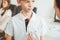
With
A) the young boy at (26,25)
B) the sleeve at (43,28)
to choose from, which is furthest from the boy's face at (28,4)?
the sleeve at (43,28)

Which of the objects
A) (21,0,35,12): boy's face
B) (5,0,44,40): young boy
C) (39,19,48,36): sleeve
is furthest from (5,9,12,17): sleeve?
(39,19,48,36): sleeve

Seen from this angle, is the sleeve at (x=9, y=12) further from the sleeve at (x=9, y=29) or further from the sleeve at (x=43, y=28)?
the sleeve at (x=43, y=28)

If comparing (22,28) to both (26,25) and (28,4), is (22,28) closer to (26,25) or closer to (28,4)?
(26,25)

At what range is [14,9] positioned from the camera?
4.36ft

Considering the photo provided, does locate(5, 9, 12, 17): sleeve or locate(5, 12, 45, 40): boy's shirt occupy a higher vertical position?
locate(5, 9, 12, 17): sleeve

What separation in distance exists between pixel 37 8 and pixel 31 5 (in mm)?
60

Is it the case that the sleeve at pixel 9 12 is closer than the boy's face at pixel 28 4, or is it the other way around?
the boy's face at pixel 28 4

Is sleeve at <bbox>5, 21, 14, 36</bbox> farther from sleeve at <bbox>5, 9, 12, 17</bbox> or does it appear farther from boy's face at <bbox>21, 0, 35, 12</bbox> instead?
boy's face at <bbox>21, 0, 35, 12</bbox>

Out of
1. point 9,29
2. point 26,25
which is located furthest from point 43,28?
point 9,29

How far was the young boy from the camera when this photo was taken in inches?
48.8

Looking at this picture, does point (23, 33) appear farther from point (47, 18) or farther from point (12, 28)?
point (47, 18)

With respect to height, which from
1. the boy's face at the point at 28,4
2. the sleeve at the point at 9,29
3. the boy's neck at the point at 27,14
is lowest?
the sleeve at the point at 9,29

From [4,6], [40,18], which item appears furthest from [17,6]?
[40,18]

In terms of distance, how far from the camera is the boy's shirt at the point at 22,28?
4.07ft
